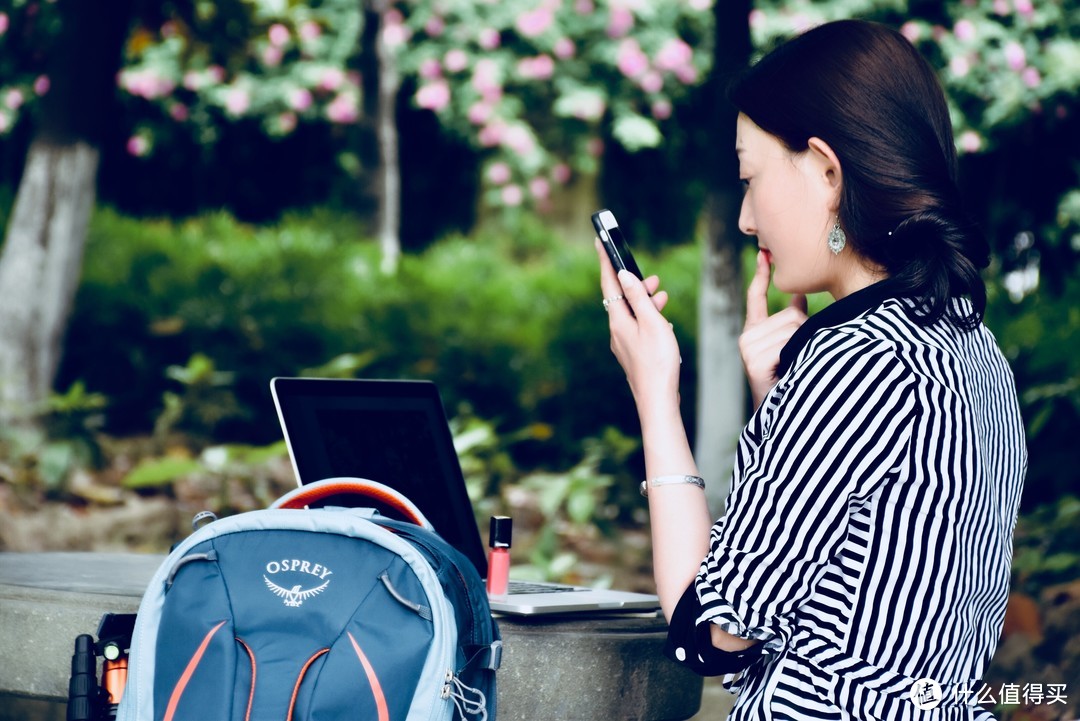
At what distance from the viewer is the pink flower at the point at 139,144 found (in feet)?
33.9

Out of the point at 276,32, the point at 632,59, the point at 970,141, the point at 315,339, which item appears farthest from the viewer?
the point at 632,59

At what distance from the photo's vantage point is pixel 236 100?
9.77 metres

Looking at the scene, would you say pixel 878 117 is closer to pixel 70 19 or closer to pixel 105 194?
pixel 70 19

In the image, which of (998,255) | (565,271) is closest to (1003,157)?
(998,255)

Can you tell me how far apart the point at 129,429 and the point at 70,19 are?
1.94 metres

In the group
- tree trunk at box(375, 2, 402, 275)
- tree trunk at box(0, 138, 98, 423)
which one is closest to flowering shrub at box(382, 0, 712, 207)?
tree trunk at box(375, 2, 402, 275)

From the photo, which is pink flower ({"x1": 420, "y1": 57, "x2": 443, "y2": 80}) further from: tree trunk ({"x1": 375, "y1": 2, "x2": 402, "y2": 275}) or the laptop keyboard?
the laptop keyboard

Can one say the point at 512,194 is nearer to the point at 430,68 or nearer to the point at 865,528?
the point at 430,68

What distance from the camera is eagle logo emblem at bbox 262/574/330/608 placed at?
5.50ft

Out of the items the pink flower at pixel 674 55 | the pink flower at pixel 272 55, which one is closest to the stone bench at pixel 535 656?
the pink flower at pixel 272 55

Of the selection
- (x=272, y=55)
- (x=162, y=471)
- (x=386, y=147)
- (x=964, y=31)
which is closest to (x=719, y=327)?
(x=162, y=471)

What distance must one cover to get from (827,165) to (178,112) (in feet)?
28.9

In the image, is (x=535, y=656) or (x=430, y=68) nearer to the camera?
(x=535, y=656)

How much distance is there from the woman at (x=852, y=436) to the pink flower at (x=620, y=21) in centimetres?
786
